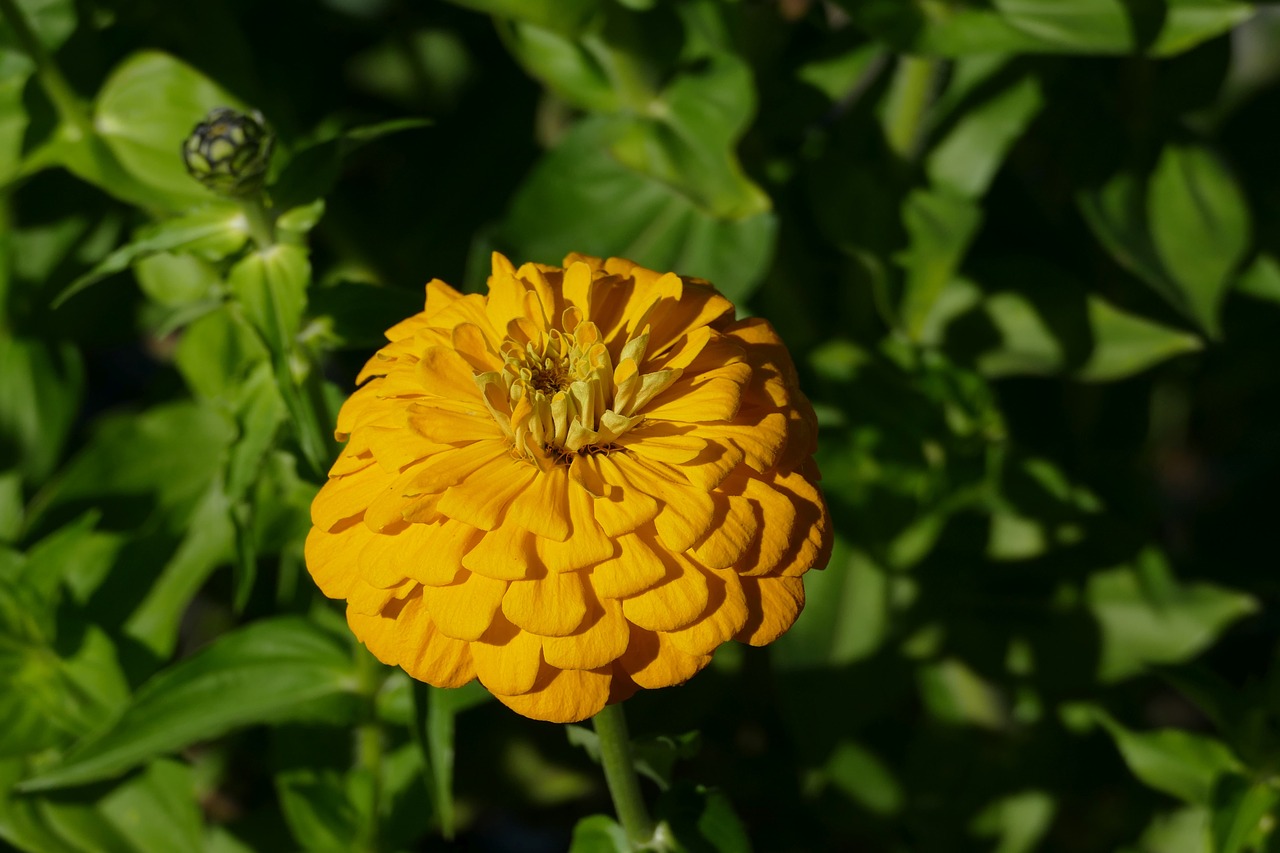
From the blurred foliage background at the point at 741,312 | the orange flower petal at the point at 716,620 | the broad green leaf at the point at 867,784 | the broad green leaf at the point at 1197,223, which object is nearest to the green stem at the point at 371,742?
the blurred foliage background at the point at 741,312

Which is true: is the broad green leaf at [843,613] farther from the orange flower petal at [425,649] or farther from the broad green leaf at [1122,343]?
the orange flower petal at [425,649]

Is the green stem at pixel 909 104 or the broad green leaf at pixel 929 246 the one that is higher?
the green stem at pixel 909 104

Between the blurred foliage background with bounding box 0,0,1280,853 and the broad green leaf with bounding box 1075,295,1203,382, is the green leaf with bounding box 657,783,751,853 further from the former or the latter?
the broad green leaf with bounding box 1075,295,1203,382

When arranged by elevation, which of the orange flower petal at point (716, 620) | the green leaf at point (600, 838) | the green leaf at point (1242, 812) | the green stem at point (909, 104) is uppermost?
the orange flower petal at point (716, 620)

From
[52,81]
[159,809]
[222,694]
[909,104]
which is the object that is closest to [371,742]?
[222,694]

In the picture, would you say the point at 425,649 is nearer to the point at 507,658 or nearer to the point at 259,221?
the point at 507,658
